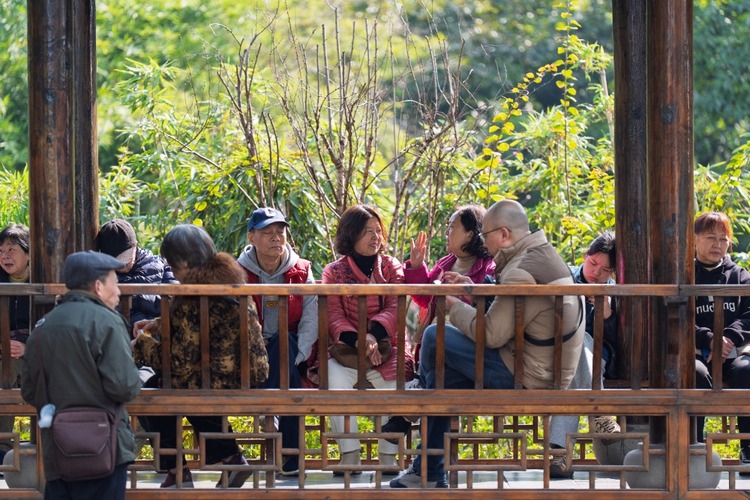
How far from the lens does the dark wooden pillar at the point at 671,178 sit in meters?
5.85

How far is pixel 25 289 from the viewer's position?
5.73 meters

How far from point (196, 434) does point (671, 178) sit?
8.35 ft

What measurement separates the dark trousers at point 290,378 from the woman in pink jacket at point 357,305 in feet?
0.59

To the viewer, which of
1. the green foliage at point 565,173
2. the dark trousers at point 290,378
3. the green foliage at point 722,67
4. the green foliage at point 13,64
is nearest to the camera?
the dark trousers at point 290,378

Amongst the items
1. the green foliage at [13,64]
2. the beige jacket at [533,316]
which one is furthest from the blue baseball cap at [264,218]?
the green foliage at [13,64]

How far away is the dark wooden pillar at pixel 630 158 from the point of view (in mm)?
6617

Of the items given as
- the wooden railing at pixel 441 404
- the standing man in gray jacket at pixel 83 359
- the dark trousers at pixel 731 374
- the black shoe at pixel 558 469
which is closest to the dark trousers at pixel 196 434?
the wooden railing at pixel 441 404

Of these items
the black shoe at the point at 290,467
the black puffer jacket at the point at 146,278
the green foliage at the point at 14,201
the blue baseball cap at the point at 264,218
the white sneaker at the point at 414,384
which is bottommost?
the black shoe at the point at 290,467

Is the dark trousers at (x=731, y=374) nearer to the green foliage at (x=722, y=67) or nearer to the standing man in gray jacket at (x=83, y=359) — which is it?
the standing man in gray jacket at (x=83, y=359)

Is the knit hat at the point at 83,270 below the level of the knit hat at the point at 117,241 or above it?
below

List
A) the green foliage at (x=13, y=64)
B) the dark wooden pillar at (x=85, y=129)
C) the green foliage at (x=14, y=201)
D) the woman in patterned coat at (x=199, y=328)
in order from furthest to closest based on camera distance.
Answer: the green foliage at (x=13, y=64), the green foliage at (x=14, y=201), the dark wooden pillar at (x=85, y=129), the woman in patterned coat at (x=199, y=328)

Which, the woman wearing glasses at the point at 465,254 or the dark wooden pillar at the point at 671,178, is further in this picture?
the woman wearing glasses at the point at 465,254

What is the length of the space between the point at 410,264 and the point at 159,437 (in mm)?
1618

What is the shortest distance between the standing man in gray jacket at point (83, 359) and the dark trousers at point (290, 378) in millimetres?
1312
